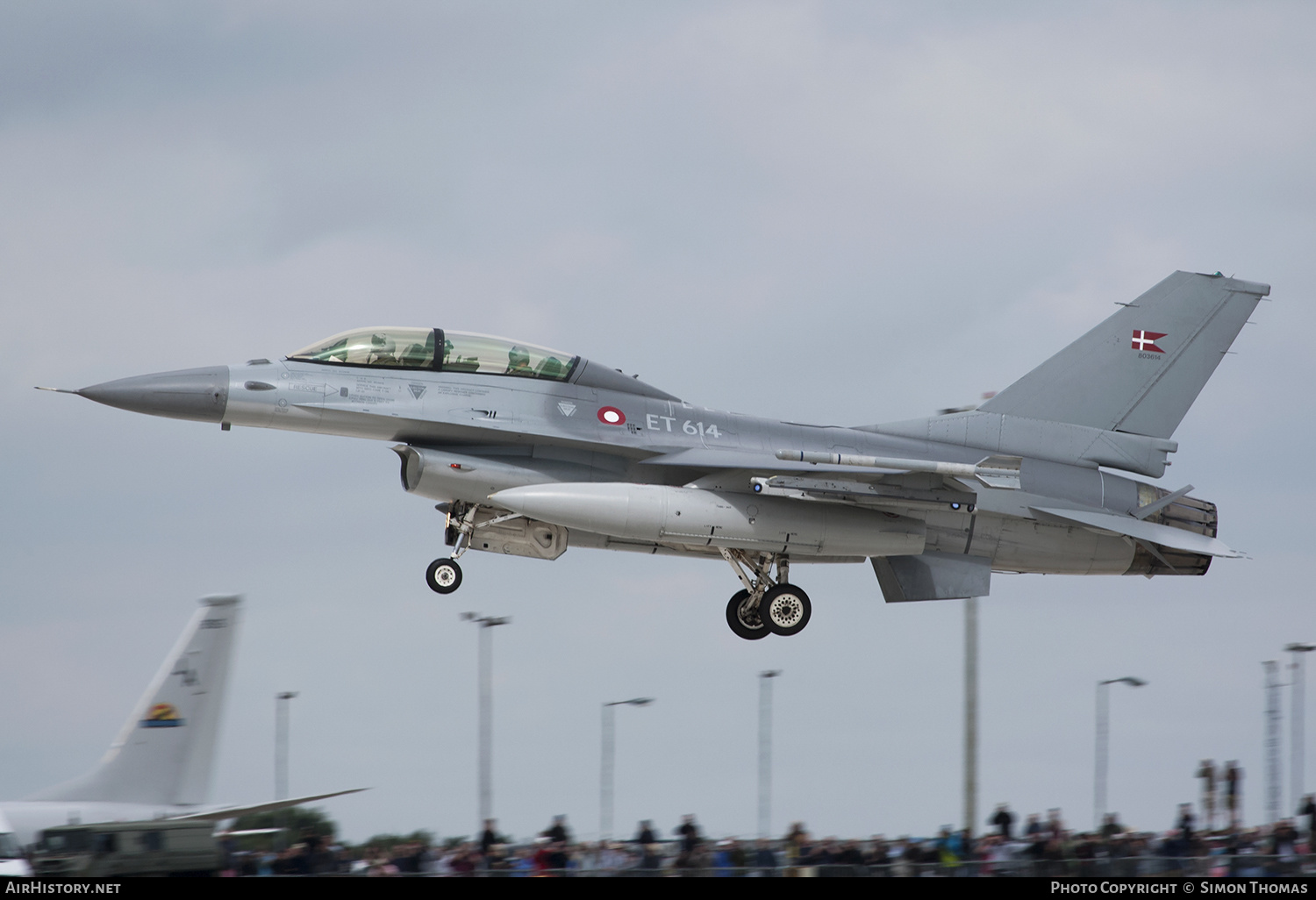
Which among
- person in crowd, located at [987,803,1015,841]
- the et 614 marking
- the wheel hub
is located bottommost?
person in crowd, located at [987,803,1015,841]

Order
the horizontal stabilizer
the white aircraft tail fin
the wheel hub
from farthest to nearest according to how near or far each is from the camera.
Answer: the horizontal stabilizer < the wheel hub < the white aircraft tail fin

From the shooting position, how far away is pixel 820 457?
18531mm

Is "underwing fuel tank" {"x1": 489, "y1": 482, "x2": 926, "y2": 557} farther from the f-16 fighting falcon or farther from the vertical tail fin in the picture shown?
the vertical tail fin

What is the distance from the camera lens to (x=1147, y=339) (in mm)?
22406

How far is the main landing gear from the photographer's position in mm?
20312

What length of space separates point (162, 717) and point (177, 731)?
0.23 metres

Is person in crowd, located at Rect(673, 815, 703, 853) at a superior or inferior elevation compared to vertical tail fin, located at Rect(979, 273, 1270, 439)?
inferior

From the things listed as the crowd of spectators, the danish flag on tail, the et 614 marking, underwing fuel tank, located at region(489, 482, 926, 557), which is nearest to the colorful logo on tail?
the crowd of spectators

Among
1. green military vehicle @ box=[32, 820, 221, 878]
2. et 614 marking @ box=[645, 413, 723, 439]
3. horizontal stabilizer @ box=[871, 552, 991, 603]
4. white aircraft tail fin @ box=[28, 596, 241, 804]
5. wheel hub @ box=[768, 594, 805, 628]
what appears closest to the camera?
green military vehicle @ box=[32, 820, 221, 878]

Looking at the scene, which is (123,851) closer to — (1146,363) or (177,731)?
(177,731)

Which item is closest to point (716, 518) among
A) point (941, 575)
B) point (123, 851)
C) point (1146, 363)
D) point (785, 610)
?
point (785, 610)

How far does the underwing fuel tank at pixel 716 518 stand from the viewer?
1850cm

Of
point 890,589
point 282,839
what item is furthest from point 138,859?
point 890,589

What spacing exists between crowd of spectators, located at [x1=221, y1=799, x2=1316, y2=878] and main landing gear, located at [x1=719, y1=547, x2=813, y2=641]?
3506 millimetres
